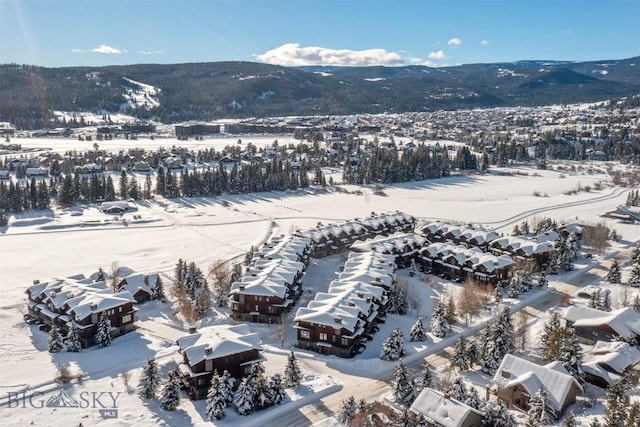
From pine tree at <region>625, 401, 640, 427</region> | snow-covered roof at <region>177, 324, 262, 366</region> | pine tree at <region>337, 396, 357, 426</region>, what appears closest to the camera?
pine tree at <region>625, 401, 640, 427</region>

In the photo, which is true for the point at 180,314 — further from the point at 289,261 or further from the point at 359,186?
the point at 359,186

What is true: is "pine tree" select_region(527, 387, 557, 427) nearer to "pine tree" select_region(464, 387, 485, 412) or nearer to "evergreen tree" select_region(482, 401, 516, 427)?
"evergreen tree" select_region(482, 401, 516, 427)

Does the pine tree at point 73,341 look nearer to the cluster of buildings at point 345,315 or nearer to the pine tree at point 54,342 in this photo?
the pine tree at point 54,342

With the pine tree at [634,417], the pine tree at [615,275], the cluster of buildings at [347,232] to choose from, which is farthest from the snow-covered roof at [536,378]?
the cluster of buildings at [347,232]

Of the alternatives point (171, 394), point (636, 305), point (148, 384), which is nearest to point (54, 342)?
point (148, 384)

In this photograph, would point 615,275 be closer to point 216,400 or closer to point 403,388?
point 403,388

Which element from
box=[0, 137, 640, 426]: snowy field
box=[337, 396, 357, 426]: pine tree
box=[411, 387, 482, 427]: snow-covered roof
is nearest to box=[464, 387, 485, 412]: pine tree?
box=[411, 387, 482, 427]: snow-covered roof
